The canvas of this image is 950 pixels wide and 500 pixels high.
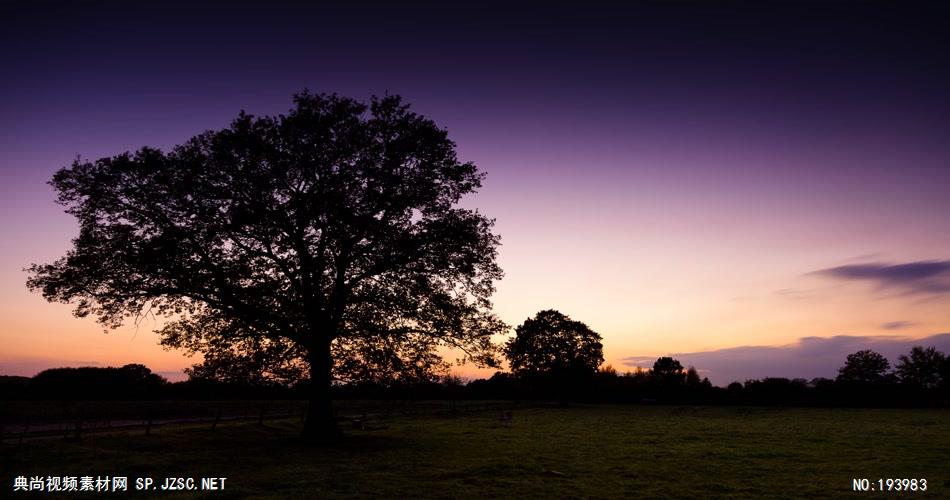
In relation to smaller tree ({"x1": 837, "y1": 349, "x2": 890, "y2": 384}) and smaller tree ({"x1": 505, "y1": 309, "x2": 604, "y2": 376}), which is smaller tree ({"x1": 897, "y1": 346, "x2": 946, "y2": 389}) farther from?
smaller tree ({"x1": 505, "y1": 309, "x2": 604, "y2": 376})

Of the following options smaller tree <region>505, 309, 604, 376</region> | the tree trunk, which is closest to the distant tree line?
smaller tree <region>505, 309, 604, 376</region>

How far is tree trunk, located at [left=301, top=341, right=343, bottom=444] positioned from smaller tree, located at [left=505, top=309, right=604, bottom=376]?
5674cm

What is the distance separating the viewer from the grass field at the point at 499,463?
60.6 ft

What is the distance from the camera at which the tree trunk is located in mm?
29094

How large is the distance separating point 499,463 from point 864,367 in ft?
565

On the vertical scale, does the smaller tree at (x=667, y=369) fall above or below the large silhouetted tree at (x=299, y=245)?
below

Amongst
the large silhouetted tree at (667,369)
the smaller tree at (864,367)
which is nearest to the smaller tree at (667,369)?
the large silhouetted tree at (667,369)

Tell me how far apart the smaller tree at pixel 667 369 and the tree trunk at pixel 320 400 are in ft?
440

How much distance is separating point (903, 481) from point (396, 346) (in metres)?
21.9

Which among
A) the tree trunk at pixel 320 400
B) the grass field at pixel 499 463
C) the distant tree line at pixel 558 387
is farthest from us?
the distant tree line at pixel 558 387

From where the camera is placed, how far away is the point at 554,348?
8619cm

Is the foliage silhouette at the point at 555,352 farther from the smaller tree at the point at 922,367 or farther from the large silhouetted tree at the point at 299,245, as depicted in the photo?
the smaller tree at the point at 922,367

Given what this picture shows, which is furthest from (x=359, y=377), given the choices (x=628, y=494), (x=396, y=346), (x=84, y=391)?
(x=84, y=391)

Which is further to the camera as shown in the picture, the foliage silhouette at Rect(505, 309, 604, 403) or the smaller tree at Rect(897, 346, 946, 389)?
the smaller tree at Rect(897, 346, 946, 389)
